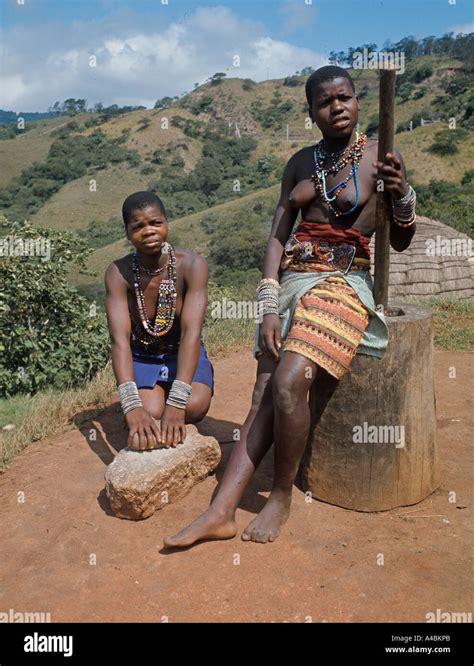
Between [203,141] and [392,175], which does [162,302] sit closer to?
[392,175]

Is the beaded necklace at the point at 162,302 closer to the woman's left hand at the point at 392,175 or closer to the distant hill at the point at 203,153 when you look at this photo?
the woman's left hand at the point at 392,175

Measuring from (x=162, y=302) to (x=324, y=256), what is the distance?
95cm

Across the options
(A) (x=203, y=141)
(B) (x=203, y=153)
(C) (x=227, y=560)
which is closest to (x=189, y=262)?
(C) (x=227, y=560)

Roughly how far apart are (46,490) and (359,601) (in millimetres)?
1717

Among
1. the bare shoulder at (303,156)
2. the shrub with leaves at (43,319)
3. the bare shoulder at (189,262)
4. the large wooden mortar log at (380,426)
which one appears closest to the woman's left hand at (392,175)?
the bare shoulder at (303,156)

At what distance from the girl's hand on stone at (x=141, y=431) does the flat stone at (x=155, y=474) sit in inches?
1.6

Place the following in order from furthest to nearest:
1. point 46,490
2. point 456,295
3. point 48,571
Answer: point 456,295 < point 46,490 < point 48,571

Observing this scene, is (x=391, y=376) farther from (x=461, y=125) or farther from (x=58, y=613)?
(x=461, y=125)

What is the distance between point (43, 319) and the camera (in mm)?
5754

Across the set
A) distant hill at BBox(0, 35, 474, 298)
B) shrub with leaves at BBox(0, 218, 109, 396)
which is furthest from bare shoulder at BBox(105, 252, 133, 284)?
distant hill at BBox(0, 35, 474, 298)

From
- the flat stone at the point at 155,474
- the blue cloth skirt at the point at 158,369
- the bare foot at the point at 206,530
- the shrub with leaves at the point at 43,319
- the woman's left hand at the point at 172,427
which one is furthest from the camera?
the shrub with leaves at the point at 43,319

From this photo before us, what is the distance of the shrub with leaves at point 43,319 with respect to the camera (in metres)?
5.48

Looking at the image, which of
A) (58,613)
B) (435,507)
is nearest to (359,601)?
(435,507)

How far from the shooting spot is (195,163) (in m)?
59.9
